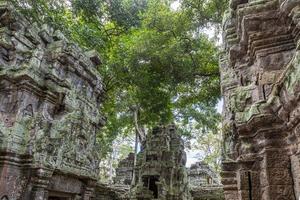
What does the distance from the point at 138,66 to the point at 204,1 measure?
3.71m

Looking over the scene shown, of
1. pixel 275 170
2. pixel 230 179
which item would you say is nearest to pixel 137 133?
pixel 230 179

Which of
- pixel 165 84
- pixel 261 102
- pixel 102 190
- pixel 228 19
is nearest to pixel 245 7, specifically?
pixel 228 19

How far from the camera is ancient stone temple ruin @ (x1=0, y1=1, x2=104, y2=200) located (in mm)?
5422

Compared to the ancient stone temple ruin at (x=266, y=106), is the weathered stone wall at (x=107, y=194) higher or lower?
lower

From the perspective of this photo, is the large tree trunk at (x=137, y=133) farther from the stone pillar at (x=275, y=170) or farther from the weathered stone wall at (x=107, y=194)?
the stone pillar at (x=275, y=170)

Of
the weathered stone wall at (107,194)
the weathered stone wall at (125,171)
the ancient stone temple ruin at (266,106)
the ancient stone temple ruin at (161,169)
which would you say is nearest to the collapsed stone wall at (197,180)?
the weathered stone wall at (125,171)

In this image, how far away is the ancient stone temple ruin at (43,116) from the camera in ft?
17.8

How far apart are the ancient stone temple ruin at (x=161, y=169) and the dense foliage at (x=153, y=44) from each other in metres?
3.33

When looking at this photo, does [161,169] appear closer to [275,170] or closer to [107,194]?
[107,194]

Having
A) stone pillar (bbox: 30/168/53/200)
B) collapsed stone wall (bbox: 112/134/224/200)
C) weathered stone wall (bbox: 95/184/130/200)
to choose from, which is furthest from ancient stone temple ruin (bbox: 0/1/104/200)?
collapsed stone wall (bbox: 112/134/224/200)

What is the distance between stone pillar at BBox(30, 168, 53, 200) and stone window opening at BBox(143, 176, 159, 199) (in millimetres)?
10877

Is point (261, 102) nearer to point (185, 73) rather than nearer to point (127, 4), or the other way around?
point (185, 73)

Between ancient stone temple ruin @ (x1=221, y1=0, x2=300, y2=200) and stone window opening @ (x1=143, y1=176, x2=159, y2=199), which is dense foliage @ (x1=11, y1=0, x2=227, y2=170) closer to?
stone window opening @ (x1=143, y1=176, x2=159, y2=199)

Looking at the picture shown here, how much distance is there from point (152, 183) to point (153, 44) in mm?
8703
